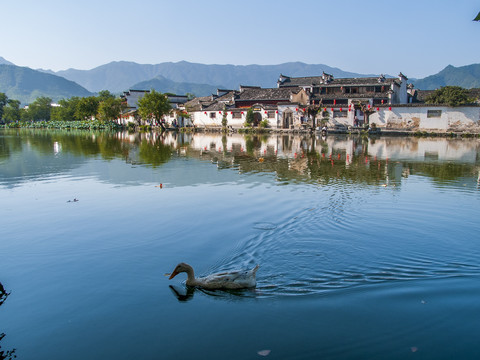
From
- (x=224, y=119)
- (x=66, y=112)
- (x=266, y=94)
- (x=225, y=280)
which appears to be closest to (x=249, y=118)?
(x=224, y=119)

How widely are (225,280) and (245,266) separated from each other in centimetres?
105

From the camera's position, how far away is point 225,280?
6.52m

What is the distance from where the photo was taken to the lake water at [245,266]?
511 cm

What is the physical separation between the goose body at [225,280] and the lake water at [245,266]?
0.15 m

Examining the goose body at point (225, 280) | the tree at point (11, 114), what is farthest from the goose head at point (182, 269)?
the tree at point (11, 114)

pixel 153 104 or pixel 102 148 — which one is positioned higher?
pixel 153 104

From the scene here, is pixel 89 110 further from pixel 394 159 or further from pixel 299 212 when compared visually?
pixel 299 212

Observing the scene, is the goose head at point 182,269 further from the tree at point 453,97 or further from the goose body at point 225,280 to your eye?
the tree at point 453,97

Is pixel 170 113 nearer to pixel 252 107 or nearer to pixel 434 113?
pixel 252 107

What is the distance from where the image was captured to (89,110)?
76.8 m

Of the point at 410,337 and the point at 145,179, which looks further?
the point at 145,179

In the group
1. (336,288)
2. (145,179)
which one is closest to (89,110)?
(145,179)

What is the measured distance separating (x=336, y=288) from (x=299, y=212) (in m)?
4.64

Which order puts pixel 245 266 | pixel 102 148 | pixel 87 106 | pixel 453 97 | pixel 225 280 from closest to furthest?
1. pixel 225 280
2. pixel 245 266
3. pixel 102 148
4. pixel 453 97
5. pixel 87 106
